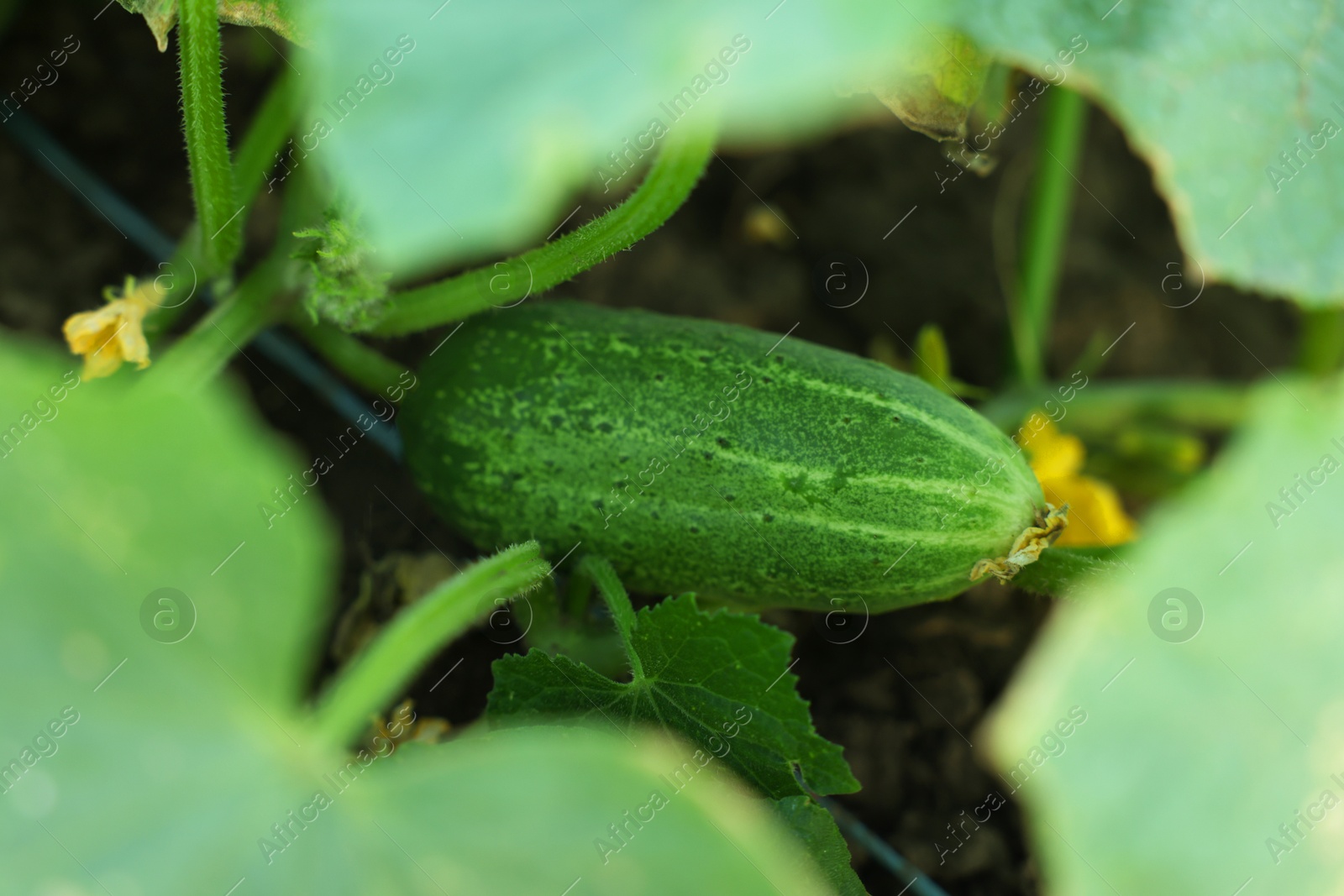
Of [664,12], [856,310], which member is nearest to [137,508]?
[664,12]

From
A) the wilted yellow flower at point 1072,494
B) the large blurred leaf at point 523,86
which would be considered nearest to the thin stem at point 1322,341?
the wilted yellow flower at point 1072,494

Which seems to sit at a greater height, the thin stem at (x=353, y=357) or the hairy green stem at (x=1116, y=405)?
the thin stem at (x=353, y=357)

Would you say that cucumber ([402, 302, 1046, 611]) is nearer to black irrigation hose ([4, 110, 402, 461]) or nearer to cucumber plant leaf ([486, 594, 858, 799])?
cucumber plant leaf ([486, 594, 858, 799])

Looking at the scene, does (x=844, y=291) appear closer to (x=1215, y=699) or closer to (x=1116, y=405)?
(x=1116, y=405)

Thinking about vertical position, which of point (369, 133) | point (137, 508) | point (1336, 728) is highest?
point (369, 133)

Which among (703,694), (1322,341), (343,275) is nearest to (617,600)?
(703,694)

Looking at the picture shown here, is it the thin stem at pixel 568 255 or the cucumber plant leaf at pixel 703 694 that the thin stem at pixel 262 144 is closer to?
the thin stem at pixel 568 255

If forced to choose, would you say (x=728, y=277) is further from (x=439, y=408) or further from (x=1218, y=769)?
(x=1218, y=769)
